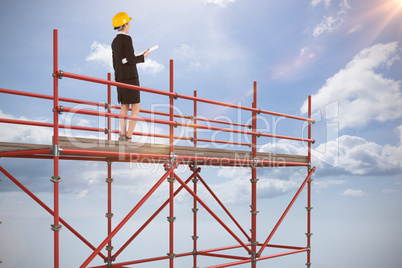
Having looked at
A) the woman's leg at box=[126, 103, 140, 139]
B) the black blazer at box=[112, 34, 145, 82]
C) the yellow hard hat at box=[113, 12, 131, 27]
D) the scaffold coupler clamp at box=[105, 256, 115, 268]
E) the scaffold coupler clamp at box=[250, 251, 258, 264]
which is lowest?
the scaffold coupler clamp at box=[105, 256, 115, 268]

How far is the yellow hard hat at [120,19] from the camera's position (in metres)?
7.11

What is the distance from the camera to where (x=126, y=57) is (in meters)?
6.99

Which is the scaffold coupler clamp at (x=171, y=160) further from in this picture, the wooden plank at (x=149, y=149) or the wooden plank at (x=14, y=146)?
the wooden plank at (x=14, y=146)

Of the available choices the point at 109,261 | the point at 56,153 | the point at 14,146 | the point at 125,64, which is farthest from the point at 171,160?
the point at 109,261

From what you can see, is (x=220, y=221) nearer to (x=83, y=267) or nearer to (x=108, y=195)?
(x=108, y=195)

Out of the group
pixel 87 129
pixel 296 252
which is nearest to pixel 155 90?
pixel 87 129

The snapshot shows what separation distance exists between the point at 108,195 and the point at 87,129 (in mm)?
1276

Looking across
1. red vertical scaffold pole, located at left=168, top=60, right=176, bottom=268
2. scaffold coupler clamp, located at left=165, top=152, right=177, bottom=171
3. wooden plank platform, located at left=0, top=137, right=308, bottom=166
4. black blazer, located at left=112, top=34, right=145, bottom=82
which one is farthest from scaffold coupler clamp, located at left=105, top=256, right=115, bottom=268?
black blazer, located at left=112, top=34, right=145, bottom=82

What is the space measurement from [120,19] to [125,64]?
73cm

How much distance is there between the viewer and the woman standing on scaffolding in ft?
23.0

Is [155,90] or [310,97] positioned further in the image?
[310,97]

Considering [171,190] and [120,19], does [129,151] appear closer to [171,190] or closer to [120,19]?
[171,190]

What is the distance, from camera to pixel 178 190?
9438 millimetres

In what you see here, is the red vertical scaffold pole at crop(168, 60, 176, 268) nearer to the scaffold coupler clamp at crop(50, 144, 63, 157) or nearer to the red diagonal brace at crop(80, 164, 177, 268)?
the red diagonal brace at crop(80, 164, 177, 268)
